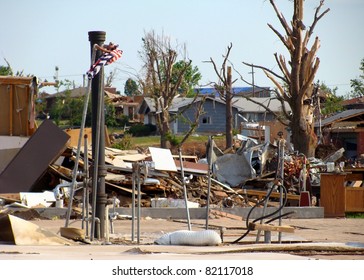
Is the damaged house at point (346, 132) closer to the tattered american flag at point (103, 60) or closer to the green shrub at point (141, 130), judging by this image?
the green shrub at point (141, 130)

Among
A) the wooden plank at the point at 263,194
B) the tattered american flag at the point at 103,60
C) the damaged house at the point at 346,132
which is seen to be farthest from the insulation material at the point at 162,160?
the damaged house at the point at 346,132

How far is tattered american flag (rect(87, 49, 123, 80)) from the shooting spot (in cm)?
1211

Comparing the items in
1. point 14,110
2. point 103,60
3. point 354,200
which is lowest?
point 354,200

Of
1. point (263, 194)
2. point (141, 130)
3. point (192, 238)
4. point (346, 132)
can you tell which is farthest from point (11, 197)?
point (141, 130)

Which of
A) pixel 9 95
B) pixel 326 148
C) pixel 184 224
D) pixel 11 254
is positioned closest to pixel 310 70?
pixel 326 148

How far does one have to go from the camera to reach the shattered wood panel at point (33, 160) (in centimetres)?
2083

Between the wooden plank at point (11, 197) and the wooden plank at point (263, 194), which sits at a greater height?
the wooden plank at point (11, 197)

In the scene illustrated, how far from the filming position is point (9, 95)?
79.8 ft

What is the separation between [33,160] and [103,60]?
927 centimetres

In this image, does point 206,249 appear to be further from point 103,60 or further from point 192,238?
point 103,60

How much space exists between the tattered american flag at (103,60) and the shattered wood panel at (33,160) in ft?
29.0

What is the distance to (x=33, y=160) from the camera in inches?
826
